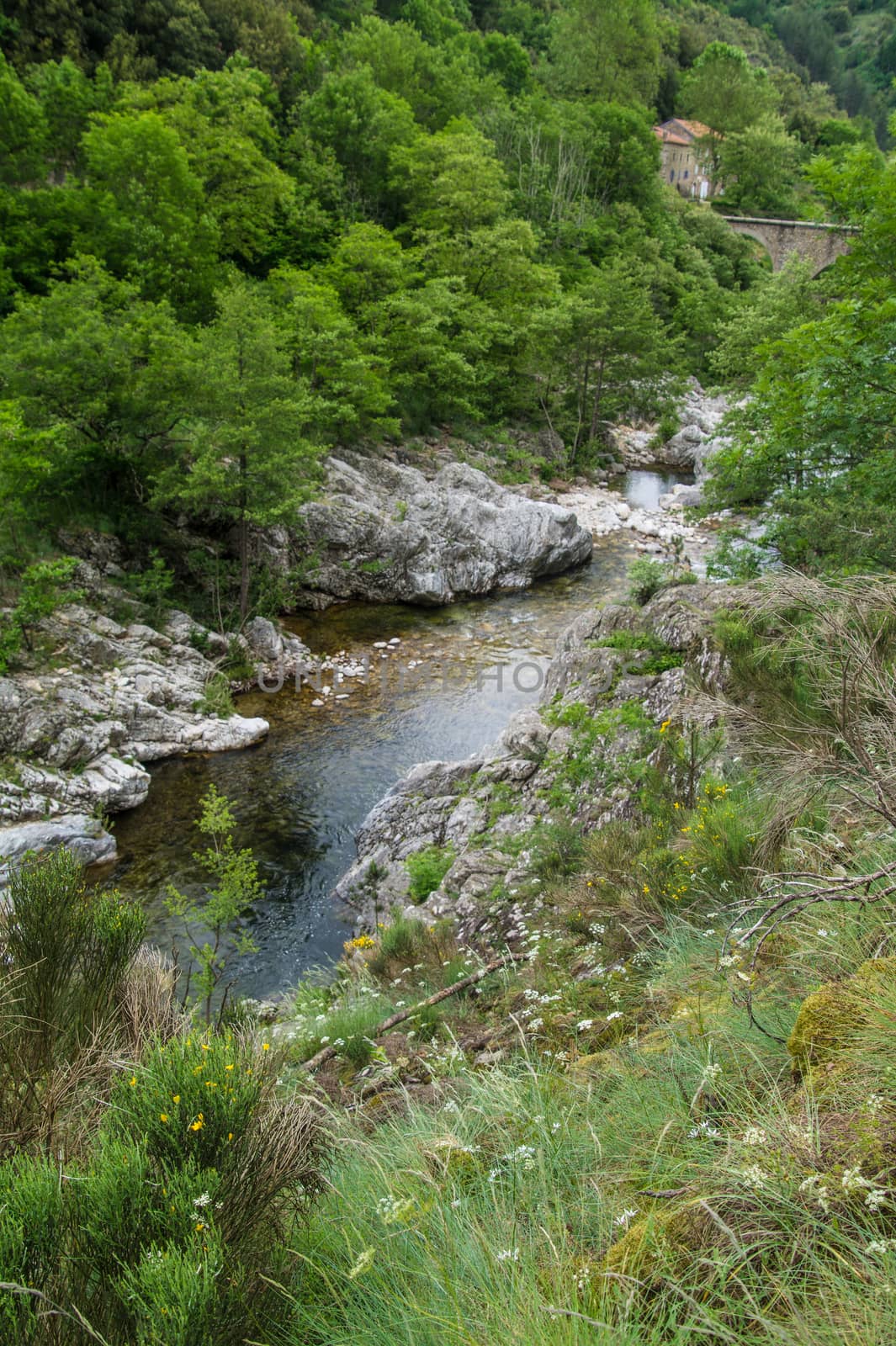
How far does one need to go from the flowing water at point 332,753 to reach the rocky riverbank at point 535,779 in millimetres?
860

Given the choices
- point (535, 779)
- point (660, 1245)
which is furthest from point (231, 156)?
point (660, 1245)

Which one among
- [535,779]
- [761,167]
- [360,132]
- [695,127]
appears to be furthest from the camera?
[695,127]

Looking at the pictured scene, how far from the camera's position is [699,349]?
3756cm

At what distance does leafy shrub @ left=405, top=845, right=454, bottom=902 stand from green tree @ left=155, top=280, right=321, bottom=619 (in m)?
9.25

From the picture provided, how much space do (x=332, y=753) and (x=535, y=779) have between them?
4.83m

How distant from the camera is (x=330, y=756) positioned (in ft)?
43.0

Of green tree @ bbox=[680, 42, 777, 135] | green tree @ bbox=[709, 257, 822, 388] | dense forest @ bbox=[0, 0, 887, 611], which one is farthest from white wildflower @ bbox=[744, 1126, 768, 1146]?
green tree @ bbox=[680, 42, 777, 135]

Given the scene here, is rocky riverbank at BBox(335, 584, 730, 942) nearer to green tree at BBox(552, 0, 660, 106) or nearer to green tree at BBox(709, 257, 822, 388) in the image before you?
green tree at BBox(709, 257, 822, 388)

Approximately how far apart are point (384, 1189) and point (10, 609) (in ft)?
43.7

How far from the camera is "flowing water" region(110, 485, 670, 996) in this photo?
385 inches

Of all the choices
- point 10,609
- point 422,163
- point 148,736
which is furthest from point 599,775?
point 422,163

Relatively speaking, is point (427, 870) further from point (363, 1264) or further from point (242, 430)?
point (242, 430)

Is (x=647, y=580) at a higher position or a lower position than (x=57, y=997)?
lower

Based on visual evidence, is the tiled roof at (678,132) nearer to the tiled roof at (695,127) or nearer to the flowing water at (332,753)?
the tiled roof at (695,127)
